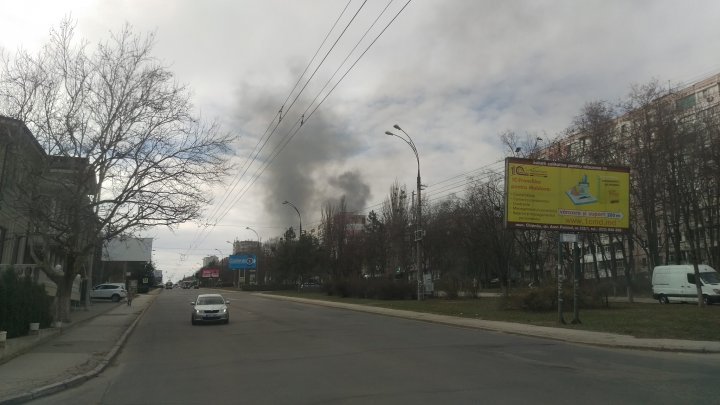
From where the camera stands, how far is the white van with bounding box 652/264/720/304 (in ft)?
102

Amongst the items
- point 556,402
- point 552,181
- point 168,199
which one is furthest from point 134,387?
point 552,181

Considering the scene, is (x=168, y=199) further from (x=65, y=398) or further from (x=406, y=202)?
(x=406, y=202)

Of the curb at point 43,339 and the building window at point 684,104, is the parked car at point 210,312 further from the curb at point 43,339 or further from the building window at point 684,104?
the building window at point 684,104

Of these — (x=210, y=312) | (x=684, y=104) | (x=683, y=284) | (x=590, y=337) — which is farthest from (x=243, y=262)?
(x=590, y=337)

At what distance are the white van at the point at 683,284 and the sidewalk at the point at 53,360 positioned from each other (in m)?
31.1

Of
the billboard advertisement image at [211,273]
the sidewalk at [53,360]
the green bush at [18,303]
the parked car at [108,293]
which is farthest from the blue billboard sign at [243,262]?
the green bush at [18,303]

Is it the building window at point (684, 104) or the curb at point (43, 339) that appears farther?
the building window at point (684, 104)

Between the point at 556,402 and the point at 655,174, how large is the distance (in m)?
34.3

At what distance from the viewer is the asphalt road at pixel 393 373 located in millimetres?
8180

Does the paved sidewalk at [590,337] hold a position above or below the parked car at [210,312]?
below

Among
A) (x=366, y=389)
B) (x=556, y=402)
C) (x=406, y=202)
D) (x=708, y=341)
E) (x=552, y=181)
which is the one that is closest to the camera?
(x=556, y=402)

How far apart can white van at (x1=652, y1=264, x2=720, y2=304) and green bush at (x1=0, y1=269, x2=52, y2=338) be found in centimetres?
3397

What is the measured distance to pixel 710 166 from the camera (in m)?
33.0

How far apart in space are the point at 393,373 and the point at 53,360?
8.29 m
